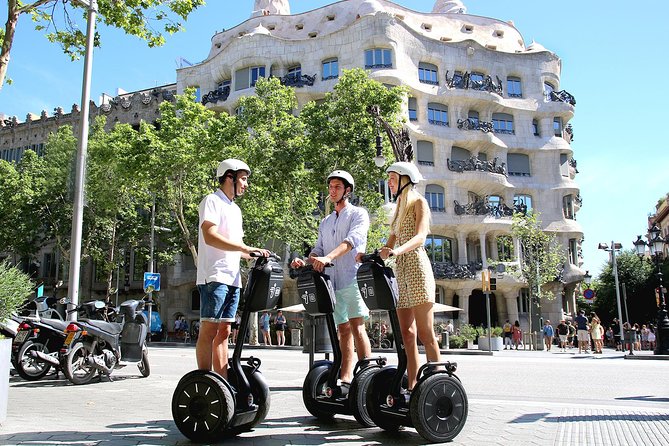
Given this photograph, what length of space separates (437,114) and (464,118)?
1898mm

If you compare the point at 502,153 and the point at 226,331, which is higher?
the point at 502,153

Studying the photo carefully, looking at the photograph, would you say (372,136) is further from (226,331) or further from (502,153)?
(226,331)

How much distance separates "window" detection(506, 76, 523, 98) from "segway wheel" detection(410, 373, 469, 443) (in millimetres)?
39366

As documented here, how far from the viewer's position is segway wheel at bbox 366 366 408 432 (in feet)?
14.8

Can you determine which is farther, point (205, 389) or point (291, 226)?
point (291, 226)

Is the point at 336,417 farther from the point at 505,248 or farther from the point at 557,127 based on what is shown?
the point at 557,127

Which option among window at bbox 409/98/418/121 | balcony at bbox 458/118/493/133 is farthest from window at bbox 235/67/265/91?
balcony at bbox 458/118/493/133

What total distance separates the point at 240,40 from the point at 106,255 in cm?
1626

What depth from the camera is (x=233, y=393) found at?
4219 mm

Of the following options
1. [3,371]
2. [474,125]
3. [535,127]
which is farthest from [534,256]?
[3,371]

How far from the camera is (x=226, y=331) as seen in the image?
450 centimetres

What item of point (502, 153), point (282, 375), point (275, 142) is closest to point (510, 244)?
point (502, 153)

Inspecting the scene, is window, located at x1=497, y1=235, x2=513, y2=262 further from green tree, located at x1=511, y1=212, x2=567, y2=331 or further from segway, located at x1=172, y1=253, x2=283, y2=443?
segway, located at x1=172, y1=253, x2=283, y2=443

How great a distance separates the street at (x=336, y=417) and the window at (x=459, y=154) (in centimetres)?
3016
